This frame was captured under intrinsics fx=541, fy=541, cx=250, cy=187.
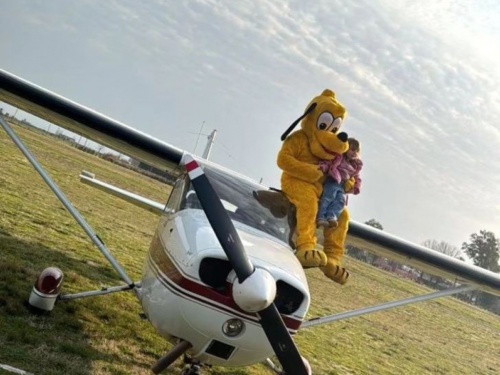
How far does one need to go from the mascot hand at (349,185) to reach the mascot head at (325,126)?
1.04 feet

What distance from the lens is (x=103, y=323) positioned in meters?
6.17

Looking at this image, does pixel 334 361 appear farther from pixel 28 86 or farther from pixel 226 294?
pixel 28 86

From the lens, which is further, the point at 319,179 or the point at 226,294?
the point at 319,179

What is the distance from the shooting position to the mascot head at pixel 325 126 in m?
5.52

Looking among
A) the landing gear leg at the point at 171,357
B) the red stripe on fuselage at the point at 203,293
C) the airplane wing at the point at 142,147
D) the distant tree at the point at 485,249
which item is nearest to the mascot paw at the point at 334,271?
the red stripe on fuselage at the point at 203,293

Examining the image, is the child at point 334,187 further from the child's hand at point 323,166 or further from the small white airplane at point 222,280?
the small white airplane at point 222,280

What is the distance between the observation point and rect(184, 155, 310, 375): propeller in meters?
3.72

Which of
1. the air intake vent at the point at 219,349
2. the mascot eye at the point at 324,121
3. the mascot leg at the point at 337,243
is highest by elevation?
the mascot eye at the point at 324,121

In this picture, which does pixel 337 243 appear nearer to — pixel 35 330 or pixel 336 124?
pixel 336 124

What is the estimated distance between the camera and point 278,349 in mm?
3908

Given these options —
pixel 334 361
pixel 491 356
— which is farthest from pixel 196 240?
pixel 491 356

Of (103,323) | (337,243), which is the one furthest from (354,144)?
(103,323)

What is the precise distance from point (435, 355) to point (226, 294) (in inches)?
401

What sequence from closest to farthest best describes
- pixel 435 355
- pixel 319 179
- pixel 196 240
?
pixel 196 240 < pixel 319 179 < pixel 435 355
